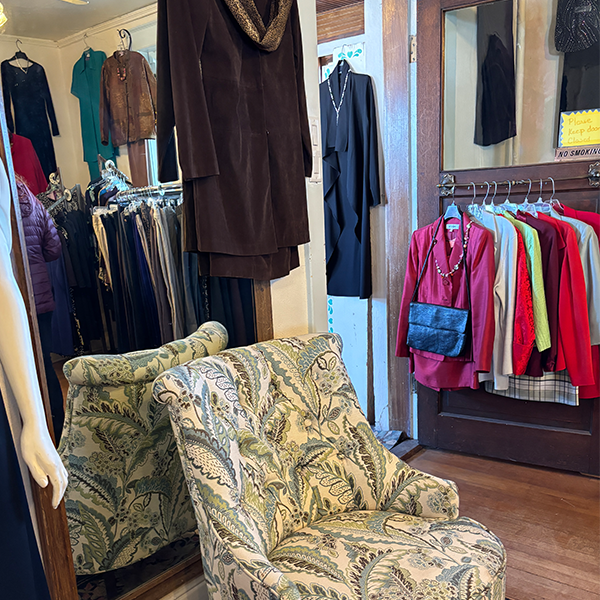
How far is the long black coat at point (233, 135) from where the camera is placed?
1.51m

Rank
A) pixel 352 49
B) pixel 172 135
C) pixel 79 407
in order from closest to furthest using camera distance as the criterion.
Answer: pixel 79 407
pixel 172 135
pixel 352 49

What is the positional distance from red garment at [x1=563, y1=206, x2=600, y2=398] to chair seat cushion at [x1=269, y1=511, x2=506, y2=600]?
1245 millimetres

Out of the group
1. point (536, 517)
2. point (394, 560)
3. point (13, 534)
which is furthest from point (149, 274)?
point (536, 517)

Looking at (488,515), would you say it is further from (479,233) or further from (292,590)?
(292,590)

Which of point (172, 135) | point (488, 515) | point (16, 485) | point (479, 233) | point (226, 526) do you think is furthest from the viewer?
point (479, 233)

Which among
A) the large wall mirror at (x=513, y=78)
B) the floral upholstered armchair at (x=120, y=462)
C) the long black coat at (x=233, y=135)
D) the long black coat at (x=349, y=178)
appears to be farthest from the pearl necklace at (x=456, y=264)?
the floral upholstered armchair at (x=120, y=462)

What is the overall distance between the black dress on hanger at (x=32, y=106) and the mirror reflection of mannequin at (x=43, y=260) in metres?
0.09

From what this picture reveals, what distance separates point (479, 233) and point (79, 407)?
5.84ft

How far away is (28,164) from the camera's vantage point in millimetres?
1231

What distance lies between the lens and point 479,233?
2.31 meters

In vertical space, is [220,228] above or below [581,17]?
below

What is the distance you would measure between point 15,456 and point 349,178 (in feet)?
7.24

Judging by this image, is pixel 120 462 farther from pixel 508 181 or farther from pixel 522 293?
pixel 508 181

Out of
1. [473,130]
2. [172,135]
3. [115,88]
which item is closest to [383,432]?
[473,130]
